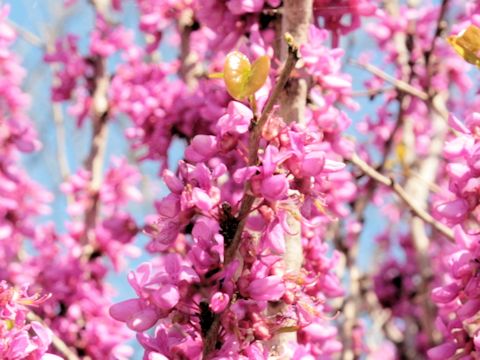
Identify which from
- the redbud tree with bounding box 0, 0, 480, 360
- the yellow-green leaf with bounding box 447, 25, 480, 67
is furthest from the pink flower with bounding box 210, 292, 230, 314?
the yellow-green leaf with bounding box 447, 25, 480, 67

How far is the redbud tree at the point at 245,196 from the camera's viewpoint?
1.54m

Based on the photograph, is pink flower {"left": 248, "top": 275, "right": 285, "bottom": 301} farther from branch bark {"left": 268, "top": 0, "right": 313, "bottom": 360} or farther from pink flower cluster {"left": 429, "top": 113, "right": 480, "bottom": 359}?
pink flower cluster {"left": 429, "top": 113, "right": 480, "bottom": 359}

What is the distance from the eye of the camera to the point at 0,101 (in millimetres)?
4754

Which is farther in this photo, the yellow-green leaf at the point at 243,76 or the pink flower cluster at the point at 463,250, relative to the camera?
the pink flower cluster at the point at 463,250

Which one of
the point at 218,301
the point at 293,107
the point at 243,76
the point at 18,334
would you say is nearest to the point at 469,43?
the point at 293,107

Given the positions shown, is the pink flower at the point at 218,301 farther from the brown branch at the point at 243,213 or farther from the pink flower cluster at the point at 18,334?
the pink flower cluster at the point at 18,334

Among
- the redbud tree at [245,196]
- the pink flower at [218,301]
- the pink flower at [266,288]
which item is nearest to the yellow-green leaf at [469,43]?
the redbud tree at [245,196]

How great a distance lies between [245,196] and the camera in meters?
1.54

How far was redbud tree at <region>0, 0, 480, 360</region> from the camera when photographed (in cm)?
154

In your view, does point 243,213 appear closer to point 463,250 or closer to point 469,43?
point 463,250

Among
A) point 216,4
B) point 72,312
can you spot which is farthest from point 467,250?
point 72,312

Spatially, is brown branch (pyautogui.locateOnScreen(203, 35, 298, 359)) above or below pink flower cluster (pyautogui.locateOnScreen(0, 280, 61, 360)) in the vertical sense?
above

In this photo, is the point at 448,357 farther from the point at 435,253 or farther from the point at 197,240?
the point at 435,253

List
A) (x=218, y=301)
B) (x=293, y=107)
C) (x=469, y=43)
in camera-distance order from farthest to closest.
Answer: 1. (x=293, y=107)
2. (x=469, y=43)
3. (x=218, y=301)
